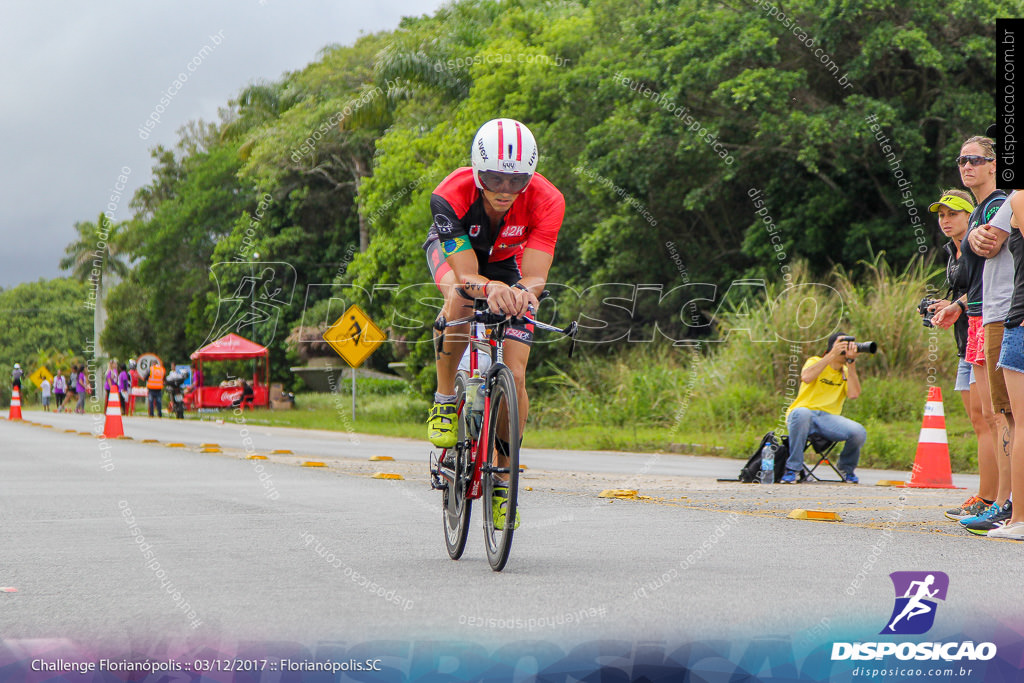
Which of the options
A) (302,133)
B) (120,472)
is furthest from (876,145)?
(302,133)

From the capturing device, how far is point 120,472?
517 inches

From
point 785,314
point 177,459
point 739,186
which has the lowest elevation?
point 177,459

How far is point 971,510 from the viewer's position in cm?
807

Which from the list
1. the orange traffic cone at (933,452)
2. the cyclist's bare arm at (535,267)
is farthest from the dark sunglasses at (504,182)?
the orange traffic cone at (933,452)

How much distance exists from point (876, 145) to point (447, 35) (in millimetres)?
18856

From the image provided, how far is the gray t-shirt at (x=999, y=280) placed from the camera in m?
7.15

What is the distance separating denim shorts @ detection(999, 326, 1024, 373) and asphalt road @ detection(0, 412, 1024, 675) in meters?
1.03

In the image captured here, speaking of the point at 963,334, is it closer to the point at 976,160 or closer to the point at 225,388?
the point at 976,160

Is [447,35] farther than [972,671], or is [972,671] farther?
[447,35]

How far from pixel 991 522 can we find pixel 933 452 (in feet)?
13.2

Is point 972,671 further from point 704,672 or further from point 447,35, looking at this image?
point 447,35

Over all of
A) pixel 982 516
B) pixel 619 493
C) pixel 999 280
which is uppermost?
pixel 999 280

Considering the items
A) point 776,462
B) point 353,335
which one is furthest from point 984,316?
point 353,335

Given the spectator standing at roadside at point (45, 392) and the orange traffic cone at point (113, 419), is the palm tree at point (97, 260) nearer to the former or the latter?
the spectator standing at roadside at point (45, 392)
